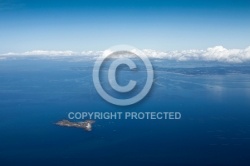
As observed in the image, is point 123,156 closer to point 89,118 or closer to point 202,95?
point 89,118

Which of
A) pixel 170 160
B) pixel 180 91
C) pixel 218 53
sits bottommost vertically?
pixel 170 160

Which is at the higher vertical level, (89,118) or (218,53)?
(218,53)

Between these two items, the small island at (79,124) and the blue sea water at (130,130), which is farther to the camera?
the small island at (79,124)

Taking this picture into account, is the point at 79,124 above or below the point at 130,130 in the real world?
above

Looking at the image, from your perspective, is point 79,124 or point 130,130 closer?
point 130,130

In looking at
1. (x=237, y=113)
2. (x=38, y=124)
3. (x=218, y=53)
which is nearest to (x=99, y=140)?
(x=38, y=124)

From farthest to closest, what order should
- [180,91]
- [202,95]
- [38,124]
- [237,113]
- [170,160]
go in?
[180,91], [202,95], [237,113], [38,124], [170,160]

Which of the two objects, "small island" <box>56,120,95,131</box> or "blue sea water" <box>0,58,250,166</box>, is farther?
"small island" <box>56,120,95,131</box>

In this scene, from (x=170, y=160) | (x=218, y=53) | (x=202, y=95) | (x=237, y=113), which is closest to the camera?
(x=170, y=160)
